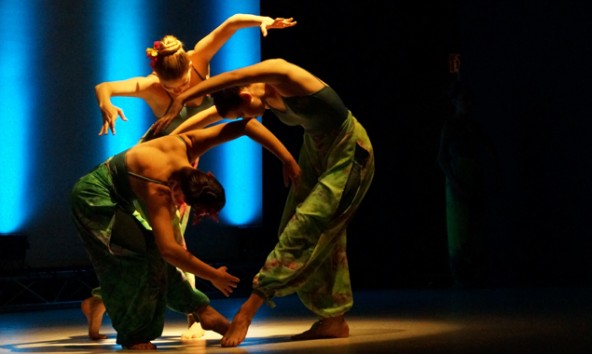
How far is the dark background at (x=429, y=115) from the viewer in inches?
307

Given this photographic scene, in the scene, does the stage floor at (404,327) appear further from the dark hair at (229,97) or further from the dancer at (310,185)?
the dark hair at (229,97)

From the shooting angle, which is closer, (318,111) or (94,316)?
(318,111)

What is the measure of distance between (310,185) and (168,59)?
733 millimetres

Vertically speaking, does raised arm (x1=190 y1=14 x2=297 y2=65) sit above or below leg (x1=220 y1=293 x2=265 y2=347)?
above

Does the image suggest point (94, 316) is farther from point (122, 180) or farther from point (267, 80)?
point (267, 80)

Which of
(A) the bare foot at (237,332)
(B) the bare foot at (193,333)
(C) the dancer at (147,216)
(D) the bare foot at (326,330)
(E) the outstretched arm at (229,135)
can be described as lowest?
(B) the bare foot at (193,333)

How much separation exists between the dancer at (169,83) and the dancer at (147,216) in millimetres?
168

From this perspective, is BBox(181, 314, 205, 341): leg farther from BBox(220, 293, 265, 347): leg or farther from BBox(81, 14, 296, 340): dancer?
BBox(220, 293, 265, 347): leg

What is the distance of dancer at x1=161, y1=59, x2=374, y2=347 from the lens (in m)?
4.02

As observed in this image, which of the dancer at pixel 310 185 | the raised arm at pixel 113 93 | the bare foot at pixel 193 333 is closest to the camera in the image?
the dancer at pixel 310 185

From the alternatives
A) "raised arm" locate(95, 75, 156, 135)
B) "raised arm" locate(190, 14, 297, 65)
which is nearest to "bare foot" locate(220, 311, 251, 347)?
"raised arm" locate(95, 75, 156, 135)

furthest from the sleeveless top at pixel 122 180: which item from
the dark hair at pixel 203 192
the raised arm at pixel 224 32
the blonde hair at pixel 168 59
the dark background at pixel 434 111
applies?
the dark background at pixel 434 111

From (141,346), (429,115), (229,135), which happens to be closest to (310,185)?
(229,135)

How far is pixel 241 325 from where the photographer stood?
13.2ft
